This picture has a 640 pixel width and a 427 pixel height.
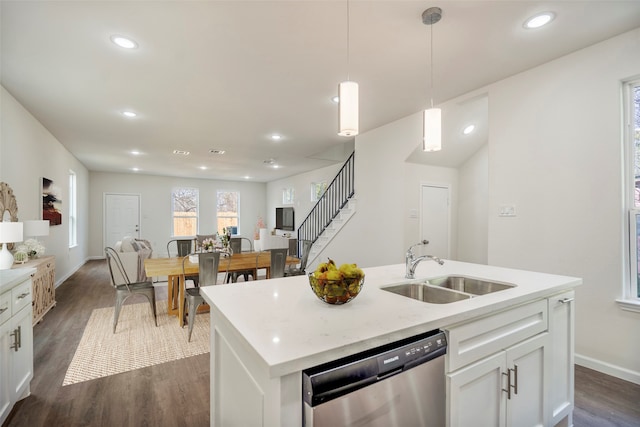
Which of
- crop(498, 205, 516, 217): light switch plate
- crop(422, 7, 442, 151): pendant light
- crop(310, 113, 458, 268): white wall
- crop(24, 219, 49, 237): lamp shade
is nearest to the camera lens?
crop(422, 7, 442, 151): pendant light

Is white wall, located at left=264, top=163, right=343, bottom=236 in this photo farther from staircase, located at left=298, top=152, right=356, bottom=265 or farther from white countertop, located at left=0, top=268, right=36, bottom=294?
white countertop, located at left=0, top=268, right=36, bottom=294

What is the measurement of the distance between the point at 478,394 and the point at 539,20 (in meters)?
2.51

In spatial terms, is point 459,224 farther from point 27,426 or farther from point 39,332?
point 39,332

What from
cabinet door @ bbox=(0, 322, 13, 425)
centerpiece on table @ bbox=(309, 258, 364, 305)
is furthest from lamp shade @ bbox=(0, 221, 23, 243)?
centerpiece on table @ bbox=(309, 258, 364, 305)

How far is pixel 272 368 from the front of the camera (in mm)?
813

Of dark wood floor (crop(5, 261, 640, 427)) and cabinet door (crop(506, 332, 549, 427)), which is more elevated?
cabinet door (crop(506, 332, 549, 427))

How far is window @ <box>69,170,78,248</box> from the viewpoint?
6.50 m

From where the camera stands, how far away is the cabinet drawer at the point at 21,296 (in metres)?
1.93

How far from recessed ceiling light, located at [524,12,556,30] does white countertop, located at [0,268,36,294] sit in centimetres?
385

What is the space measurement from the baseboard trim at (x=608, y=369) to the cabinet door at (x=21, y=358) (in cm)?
428

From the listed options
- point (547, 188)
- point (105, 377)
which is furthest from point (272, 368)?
point (547, 188)

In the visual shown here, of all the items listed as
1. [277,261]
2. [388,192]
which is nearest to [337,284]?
[277,261]

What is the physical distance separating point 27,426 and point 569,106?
4.71m

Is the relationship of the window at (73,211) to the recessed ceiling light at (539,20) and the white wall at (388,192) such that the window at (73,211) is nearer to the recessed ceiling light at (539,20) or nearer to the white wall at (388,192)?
the white wall at (388,192)
